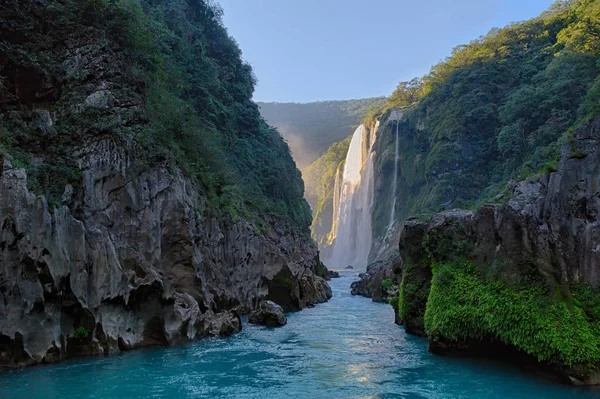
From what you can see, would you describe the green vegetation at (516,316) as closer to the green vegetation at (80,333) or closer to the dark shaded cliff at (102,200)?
the dark shaded cliff at (102,200)

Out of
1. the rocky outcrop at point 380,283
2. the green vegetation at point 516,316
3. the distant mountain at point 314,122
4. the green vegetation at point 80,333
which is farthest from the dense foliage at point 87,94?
the distant mountain at point 314,122

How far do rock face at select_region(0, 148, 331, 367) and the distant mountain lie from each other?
12145cm

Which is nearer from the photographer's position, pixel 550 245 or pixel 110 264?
pixel 550 245

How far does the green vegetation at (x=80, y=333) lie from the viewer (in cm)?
1311

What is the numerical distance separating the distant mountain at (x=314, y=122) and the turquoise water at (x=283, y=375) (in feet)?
412

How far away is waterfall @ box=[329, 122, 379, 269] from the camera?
8388cm

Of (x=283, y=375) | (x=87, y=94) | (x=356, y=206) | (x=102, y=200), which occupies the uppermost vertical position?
(x=356, y=206)

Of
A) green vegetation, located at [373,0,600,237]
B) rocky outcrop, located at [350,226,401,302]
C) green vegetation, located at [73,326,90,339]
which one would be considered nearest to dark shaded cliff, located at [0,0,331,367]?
green vegetation, located at [73,326,90,339]

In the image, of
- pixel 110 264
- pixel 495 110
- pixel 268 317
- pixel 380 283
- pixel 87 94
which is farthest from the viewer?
pixel 495 110

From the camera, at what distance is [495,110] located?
51.8 meters

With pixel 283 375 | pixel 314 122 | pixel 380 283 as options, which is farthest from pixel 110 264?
pixel 314 122

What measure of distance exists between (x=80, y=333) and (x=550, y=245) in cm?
1285

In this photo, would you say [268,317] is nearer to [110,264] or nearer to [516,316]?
[110,264]

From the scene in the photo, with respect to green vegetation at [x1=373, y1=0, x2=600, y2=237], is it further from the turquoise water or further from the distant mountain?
the distant mountain
